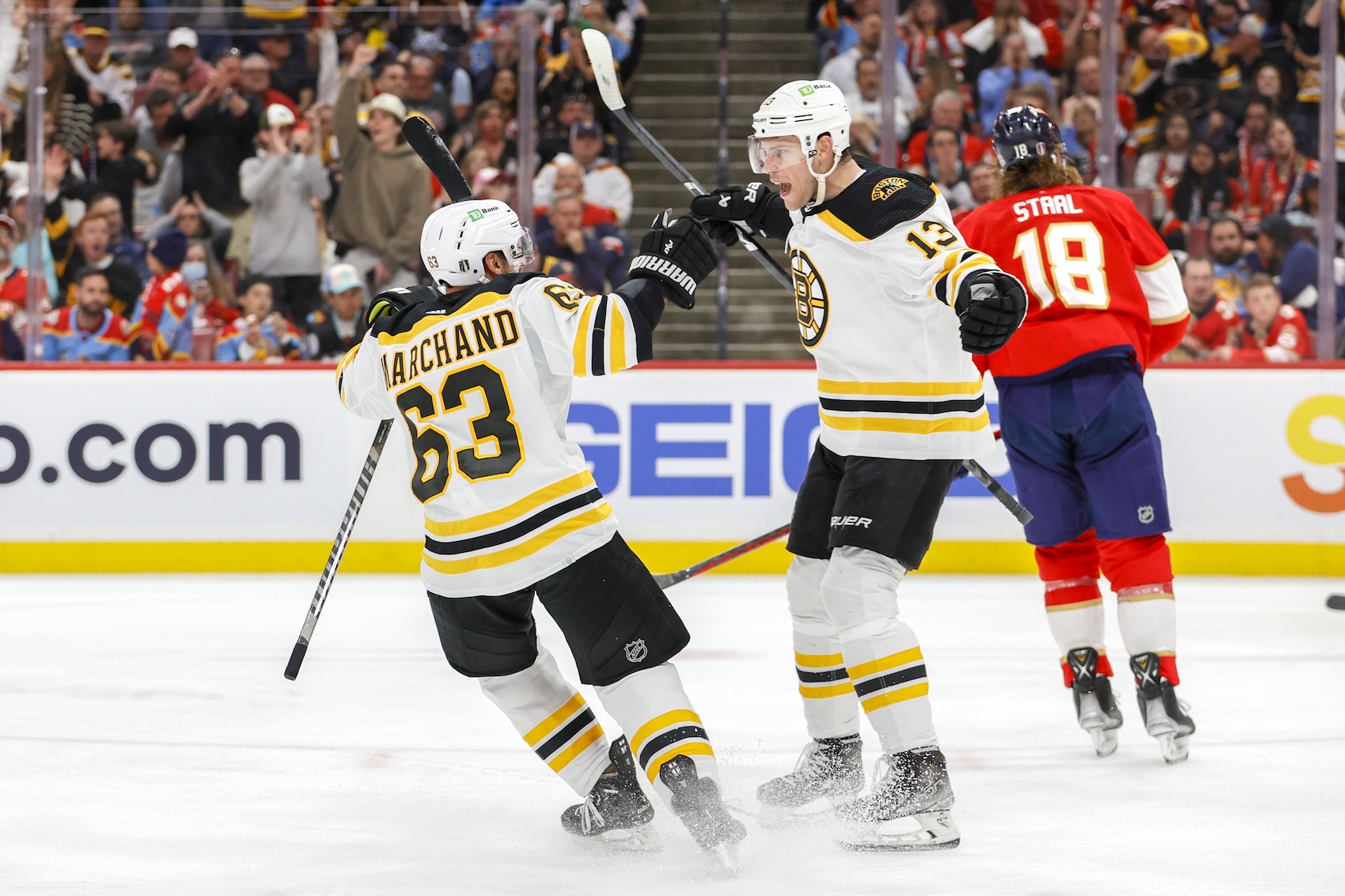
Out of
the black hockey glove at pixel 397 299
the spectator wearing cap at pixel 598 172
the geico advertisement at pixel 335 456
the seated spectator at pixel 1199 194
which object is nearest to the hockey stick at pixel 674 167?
the black hockey glove at pixel 397 299

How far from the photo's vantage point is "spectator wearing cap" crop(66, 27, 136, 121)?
6.07 m

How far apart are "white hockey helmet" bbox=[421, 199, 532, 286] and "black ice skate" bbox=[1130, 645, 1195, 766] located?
61.0 inches

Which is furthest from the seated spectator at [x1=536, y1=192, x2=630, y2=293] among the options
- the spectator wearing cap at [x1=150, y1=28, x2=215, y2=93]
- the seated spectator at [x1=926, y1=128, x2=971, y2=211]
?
the spectator wearing cap at [x1=150, y1=28, x2=215, y2=93]

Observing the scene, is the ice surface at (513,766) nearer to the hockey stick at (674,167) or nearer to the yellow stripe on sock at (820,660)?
the yellow stripe on sock at (820,660)

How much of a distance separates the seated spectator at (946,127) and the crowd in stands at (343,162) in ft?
0.05

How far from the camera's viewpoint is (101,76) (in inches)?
240

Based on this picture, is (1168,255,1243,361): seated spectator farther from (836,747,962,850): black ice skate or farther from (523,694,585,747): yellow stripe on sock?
(523,694,585,747): yellow stripe on sock

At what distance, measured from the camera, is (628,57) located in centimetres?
769

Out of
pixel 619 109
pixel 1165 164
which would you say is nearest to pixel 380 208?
pixel 619 109

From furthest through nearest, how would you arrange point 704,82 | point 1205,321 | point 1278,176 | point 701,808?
1. point 704,82
2. point 1278,176
3. point 1205,321
4. point 701,808

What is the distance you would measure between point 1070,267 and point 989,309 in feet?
2.81

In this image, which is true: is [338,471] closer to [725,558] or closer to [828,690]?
[725,558]

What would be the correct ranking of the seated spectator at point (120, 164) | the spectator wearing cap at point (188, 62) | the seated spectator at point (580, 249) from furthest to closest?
the seated spectator at point (580, 249), the spectator wearing cap at point (188, 62), the seated spectator at point (120, 164)

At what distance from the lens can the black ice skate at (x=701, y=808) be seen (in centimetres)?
231
